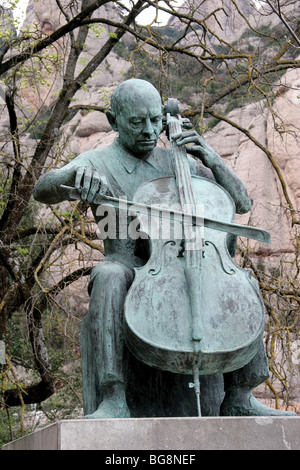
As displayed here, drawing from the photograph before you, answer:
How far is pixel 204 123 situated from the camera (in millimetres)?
20391

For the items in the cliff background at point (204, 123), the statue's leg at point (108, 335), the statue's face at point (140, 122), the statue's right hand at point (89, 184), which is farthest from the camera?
the cliff background at point (204, 123)

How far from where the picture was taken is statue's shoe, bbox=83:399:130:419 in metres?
3.11

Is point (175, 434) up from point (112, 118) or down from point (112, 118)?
down

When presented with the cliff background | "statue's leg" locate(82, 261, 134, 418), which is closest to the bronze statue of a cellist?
"statue's leg" locate(82, 261, 134, 418)

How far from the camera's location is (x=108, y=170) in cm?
391

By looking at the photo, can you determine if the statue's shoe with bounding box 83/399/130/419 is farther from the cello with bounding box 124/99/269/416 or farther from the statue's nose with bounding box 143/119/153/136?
the statue's nose with bounding box 143/119/153/136

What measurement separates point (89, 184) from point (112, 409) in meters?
1.02

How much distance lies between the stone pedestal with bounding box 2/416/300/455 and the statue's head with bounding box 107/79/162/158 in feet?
5.48

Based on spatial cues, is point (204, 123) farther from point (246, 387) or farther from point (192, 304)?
Answer: point (192, 304)

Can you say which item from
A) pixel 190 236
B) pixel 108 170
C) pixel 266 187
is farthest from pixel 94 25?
pixel 266 187

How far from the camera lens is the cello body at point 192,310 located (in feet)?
10.1

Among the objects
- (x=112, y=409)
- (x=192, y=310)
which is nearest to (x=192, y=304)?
(x=192, y=310)

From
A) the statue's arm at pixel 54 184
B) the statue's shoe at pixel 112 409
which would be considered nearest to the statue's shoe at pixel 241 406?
the statue's shoe at pixel 112 409

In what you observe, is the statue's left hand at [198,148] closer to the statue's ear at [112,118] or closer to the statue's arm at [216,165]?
the statue's arm at [216,165]
